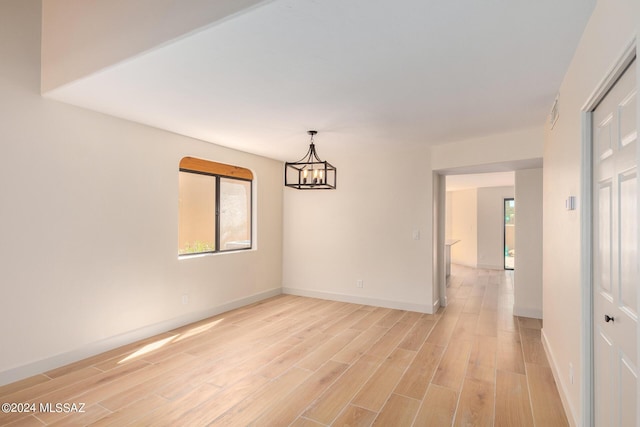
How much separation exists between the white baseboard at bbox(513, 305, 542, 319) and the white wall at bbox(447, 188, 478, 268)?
16.4 ft

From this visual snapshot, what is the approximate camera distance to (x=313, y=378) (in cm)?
279

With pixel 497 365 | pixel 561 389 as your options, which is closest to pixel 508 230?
pixel 497 365

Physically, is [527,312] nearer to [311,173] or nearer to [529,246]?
[529,246]

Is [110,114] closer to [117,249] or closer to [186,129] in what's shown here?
[186,129]

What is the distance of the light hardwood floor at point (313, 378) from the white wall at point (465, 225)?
538 cm

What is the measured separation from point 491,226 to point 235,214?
298 inches

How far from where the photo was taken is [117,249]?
3422mm

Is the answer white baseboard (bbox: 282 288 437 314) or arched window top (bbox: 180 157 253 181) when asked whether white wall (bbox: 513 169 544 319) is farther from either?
arched window top (bbox: 180 157 253 181)

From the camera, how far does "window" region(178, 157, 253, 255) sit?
4367 mm

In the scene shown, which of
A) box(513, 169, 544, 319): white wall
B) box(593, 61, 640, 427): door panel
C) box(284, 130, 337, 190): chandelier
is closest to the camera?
box(593, 61, 640, 427): door panel

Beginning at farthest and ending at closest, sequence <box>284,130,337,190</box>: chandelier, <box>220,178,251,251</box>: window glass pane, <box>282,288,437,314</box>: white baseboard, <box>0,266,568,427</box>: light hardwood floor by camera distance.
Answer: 1. <box>220,178,251,251</box>: window glass pane
2. <box>282,288,437,314</box>: white baseboard
3. <box>284,130,337,190</box>: chandelier
4. <box>0,266,568,427</box>: light hardwood floor

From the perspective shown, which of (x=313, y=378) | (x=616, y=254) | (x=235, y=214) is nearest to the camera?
(x=616, y=254)

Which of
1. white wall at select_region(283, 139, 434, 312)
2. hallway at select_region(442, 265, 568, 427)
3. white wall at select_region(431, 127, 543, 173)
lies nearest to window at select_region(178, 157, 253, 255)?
white wall at select_region(283, 139, 434, 312)

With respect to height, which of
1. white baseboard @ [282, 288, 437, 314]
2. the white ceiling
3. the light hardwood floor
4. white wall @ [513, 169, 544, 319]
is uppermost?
the white ceiling
